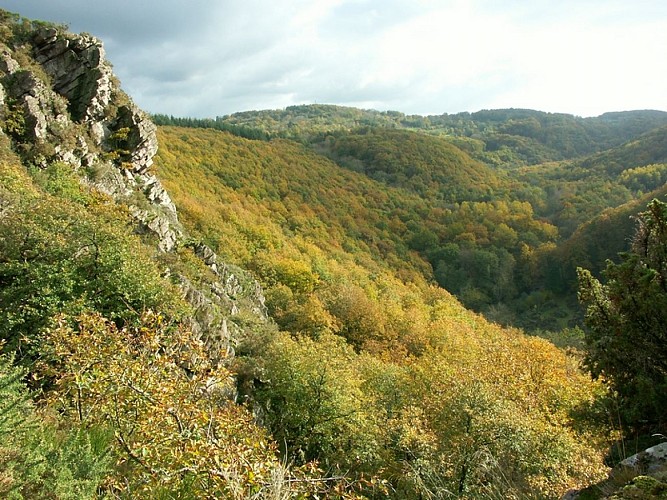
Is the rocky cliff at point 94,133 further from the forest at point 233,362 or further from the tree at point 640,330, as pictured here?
the tree at point 640,330

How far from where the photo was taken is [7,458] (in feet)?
15.8

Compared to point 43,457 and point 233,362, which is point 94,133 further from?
point 43,457

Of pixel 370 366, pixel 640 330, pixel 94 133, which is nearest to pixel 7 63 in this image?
pixel 94 133

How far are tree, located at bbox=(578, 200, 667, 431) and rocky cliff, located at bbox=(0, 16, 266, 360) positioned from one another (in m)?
15.5

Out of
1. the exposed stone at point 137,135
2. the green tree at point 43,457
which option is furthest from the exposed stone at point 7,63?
the green tree at point 43,457

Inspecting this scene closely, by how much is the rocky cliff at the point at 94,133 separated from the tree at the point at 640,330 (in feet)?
50.7

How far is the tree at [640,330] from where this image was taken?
9.71 metres

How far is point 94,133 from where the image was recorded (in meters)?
28.7

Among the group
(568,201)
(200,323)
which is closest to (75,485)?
(200,323)

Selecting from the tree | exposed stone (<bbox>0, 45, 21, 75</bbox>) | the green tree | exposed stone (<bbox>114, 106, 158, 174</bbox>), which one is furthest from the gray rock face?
the tree

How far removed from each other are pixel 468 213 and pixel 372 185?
110 ft

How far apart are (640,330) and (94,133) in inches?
1227

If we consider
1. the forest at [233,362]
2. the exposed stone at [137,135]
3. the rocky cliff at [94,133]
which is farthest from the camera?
the exposed stone at [137,135]

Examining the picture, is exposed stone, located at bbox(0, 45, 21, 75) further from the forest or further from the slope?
the slope
